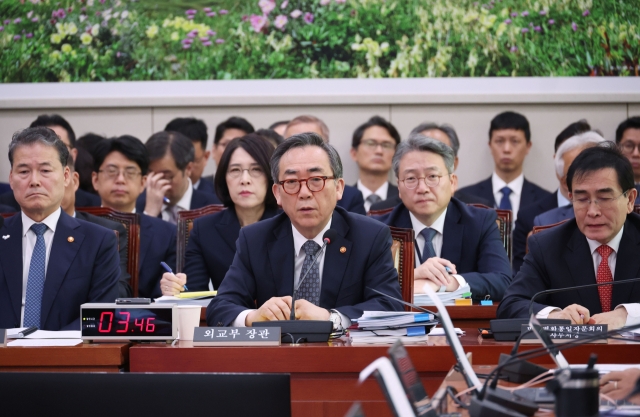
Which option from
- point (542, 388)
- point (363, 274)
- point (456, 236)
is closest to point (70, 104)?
point (456, 236)

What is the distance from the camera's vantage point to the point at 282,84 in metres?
6.16

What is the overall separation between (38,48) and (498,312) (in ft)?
14.8

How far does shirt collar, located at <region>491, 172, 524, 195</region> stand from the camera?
5840 mm

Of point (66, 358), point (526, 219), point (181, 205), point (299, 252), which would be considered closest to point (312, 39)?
point (181, 205)

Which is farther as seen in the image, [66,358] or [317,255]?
[317,255]

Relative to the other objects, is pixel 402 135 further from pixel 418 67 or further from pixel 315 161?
pixel 315 161

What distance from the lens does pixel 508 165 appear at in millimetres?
5848

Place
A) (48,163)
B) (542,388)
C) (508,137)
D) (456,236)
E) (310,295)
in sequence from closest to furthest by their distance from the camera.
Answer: (542,388)
(310,295)
(48,163)
(456,236)
(508,137)

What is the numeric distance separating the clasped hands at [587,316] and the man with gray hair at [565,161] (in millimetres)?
1753

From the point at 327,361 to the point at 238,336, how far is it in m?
0.27

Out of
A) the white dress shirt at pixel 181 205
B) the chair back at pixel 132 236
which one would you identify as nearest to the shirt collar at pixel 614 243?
the chair back at pixel 132 236

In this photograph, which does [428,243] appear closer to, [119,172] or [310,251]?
[310,251]

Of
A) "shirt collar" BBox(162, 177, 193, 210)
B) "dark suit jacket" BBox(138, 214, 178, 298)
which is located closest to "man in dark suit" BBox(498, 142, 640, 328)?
"dark suit jacket" BBox(138, 214, 178, 298)

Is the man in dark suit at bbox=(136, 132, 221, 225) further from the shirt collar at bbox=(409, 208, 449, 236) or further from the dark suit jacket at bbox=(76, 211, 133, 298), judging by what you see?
the shirt collar at bbox=(409, 208, 449, 236)
